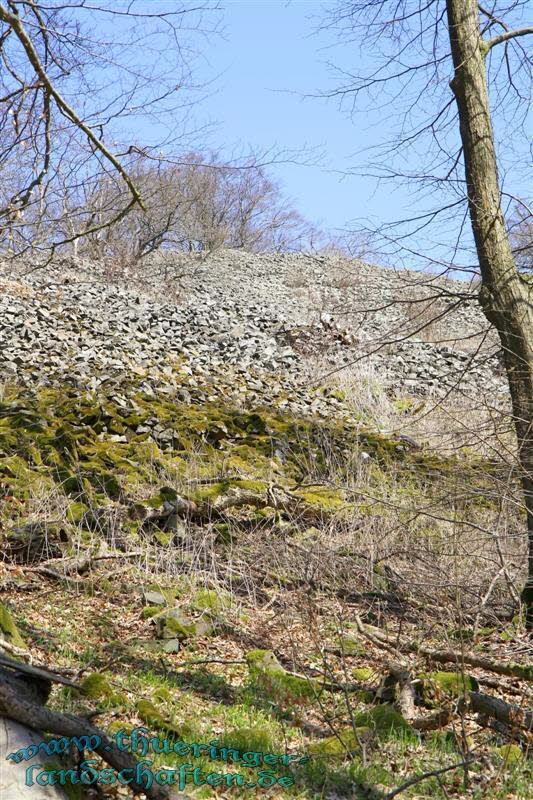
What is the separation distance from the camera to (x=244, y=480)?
25.8 ft


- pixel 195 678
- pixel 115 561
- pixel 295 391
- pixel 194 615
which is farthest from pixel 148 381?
pixel 195 678

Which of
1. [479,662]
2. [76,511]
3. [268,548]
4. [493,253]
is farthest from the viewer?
[76,511]

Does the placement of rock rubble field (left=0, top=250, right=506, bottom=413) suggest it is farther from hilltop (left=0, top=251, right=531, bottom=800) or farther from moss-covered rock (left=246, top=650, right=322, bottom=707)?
moss-covered rock (left=246, top=650, right=322, bottom=707)

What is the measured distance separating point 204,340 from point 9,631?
32.1 feet

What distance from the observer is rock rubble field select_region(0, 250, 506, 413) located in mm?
11039

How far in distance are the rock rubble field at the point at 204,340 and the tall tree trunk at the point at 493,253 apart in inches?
119

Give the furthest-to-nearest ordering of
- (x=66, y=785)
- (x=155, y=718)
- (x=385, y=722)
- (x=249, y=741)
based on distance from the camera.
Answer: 1. (x=385, y=722)
2. (x=155, y=718)
3. (x=249, y=741)
4. (x=66, y=785)

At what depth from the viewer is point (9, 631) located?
4406 millimetres

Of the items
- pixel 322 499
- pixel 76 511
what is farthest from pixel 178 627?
pixel 322 499

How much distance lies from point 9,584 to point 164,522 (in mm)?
1709

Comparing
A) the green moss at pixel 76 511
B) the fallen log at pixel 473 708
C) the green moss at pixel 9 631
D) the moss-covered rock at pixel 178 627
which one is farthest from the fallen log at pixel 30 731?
the green moss at pixel 76 511

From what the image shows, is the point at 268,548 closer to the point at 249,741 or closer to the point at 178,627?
the point at 178,627

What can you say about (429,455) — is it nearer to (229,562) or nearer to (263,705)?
(229,562)

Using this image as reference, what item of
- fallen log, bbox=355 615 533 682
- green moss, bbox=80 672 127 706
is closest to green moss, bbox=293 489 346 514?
fallen log, bbox=355 615 533 682
